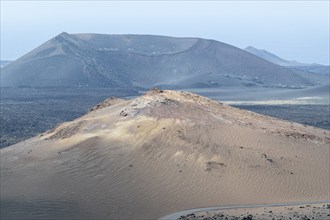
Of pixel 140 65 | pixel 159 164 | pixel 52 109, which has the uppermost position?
pixel 140 65

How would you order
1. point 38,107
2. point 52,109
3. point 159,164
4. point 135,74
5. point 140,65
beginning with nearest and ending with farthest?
point 159,164 → point 52,109 → point 38,107 → point 135,74 → point 140,65

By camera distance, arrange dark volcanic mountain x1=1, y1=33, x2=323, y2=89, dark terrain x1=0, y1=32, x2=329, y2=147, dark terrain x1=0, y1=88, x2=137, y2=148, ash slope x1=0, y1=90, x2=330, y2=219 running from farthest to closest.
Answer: dark volcanic mountain x1=1, y1=33, x2=323, y2=89, dark terrain x1=0, y1=32, x2=329, y2=147, dark terrain x1=0, y1=88, x2=137, y2=148, ash slope x1=0, y1=90, x2=330, y2=219

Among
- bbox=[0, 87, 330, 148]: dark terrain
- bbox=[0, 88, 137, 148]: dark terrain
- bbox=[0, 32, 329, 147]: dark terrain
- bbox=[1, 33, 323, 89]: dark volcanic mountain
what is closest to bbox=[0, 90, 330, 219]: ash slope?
bbox=[0, 88, 137, 148]: dark terrain

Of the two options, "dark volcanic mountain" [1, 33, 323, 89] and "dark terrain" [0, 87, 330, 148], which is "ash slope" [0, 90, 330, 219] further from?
"dark volcanic mountain" [1, 33, 323, 89]

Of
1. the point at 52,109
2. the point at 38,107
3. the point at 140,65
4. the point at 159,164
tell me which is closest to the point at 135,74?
the point at 140,65

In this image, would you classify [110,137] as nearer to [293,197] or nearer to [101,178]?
[101,178]

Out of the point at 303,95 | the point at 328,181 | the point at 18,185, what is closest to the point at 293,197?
the point at 328,181

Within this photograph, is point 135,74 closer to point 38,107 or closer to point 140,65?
point 140,65
